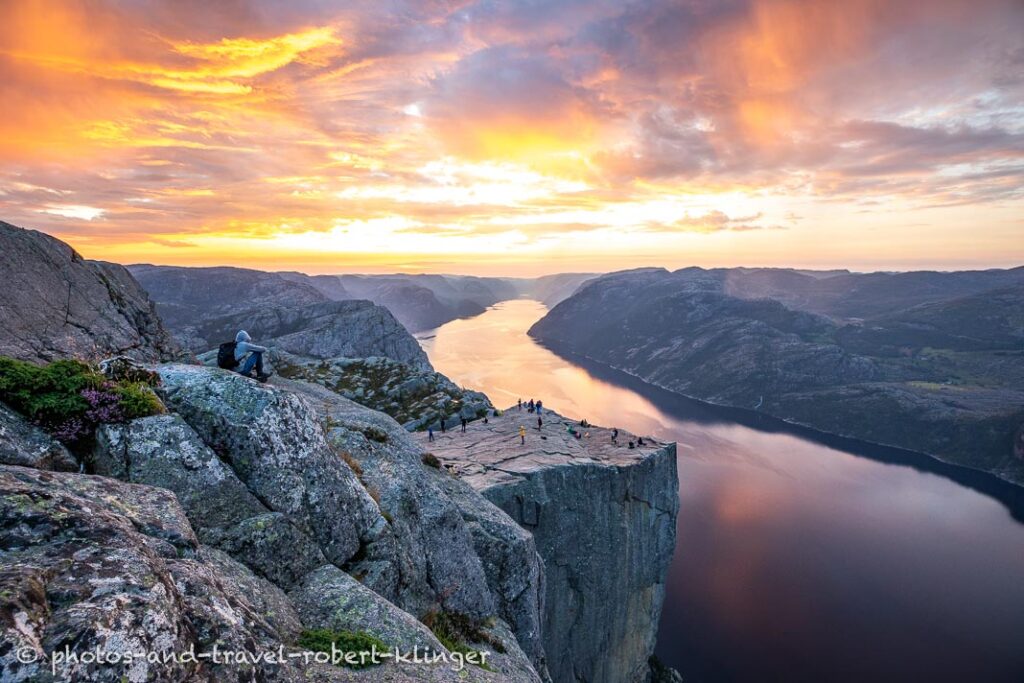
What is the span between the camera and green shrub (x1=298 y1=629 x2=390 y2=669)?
11430 millimetres

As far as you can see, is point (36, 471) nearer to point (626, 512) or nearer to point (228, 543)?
point (228, 543)

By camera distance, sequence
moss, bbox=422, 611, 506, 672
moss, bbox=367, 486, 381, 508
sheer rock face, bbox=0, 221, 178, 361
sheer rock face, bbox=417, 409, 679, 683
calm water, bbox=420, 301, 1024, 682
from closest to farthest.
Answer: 1. moss, bbox=422, 611, 506, 672
2. moss, bbox=367, 486, 381, 508
3. sheer rock face, bbox=0, 221, 178, 361
4. sheer rock face, bbox=417, 409, 679, 683
5. calm water, bbox=420, 301, 1024, 682

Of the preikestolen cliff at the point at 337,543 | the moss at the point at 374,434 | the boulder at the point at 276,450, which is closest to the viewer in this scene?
the preikestolen cliff at the point at 337,543

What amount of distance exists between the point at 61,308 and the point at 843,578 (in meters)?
129

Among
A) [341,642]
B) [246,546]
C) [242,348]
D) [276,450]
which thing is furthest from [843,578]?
[242,348]

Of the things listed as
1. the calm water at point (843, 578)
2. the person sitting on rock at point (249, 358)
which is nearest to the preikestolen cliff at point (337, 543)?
the person sitting on rock at point (249, 358)

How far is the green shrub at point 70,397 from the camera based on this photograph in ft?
40.8

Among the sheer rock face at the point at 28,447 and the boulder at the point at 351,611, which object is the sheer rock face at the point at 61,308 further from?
the boulder at the point at 351,611

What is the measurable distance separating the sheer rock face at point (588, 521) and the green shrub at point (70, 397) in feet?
100

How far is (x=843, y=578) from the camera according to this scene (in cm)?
9600

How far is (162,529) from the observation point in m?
11.0

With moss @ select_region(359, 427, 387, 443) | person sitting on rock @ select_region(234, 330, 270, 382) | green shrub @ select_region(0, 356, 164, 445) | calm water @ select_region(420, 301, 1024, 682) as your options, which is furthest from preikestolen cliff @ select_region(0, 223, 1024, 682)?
calm water @ select_region(420, 301, 1024, 682)

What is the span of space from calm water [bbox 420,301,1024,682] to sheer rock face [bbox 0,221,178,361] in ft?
282

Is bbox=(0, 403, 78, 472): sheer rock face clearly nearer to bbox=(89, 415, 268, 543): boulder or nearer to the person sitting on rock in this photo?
bbox=(89, 415, 268, 543): boulder
